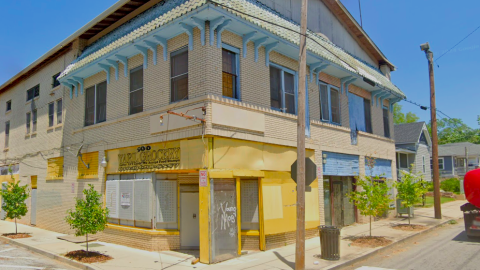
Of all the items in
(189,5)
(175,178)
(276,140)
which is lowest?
(175,178)

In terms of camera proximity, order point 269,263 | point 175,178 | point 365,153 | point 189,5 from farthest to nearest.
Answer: point 365,153 → point 175,178 → point 189,5 → point 269,263

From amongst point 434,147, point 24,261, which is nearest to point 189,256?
point 24,261

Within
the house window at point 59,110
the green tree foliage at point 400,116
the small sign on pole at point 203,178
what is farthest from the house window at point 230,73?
the green tree foliage at point 400,116

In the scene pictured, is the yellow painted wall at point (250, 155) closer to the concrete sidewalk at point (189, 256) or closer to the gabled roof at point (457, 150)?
the concrete sidewalk at point (189, 256)

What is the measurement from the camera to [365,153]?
18.6 metres

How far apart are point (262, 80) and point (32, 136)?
49.3 ft

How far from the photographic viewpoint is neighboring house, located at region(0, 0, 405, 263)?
10969 millimetres

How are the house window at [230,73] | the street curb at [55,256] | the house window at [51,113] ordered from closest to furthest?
the street curb at [55,256] < the house window at [230,73] < the house window at [51,113]

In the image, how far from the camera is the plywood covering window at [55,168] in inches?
702

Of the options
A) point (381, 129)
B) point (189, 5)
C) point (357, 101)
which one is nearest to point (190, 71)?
point (189, 5)

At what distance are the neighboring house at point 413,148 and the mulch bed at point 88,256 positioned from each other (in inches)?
1159

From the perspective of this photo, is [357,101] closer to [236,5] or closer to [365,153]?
[365,153]

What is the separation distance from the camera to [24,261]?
11109mm

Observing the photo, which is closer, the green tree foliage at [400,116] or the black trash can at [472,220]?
the black trash can at [472,220]
